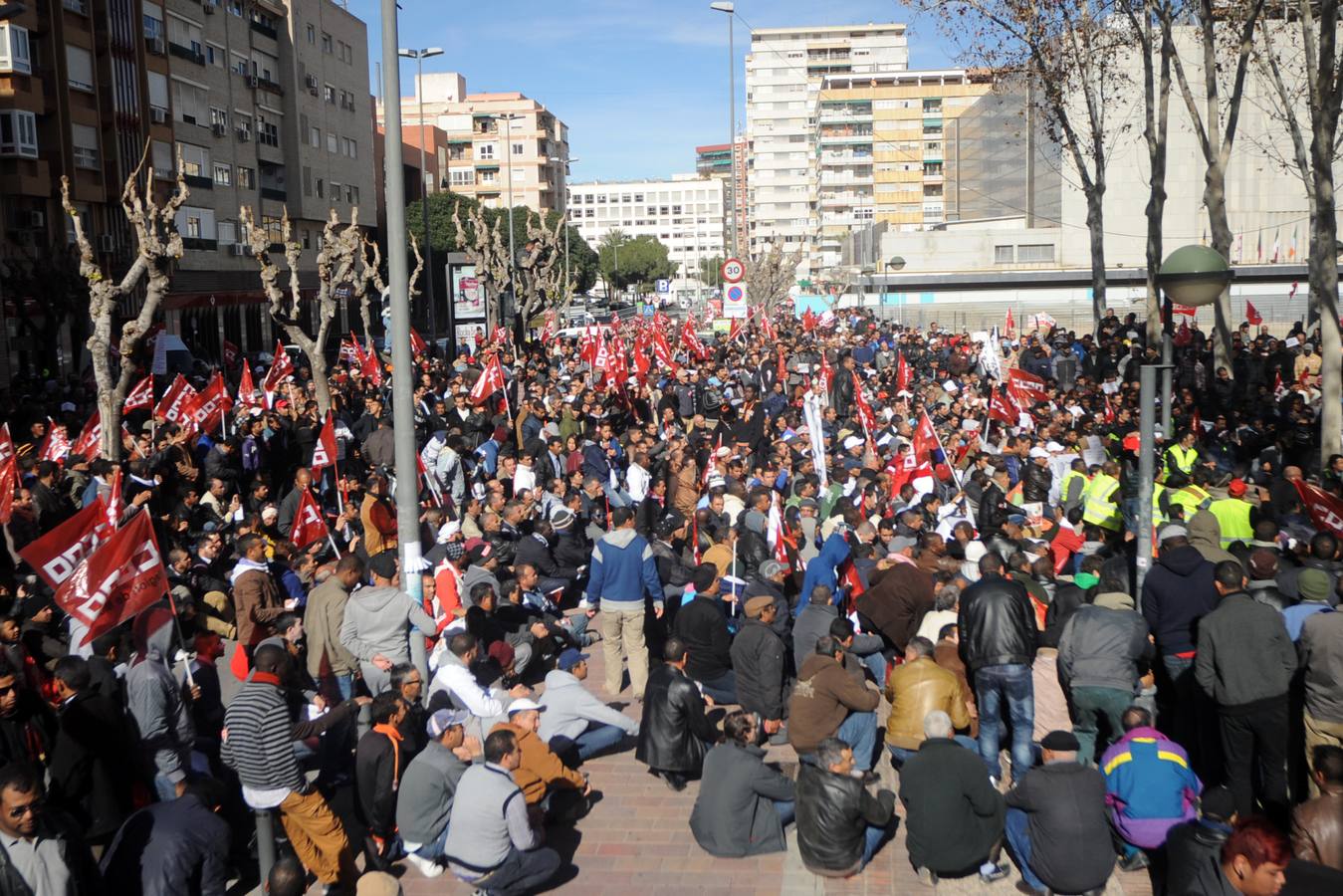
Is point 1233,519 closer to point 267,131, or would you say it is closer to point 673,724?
point 673,724

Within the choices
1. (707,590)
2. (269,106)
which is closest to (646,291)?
(269,106)

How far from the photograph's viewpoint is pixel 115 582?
28.0ft

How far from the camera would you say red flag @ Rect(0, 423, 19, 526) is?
476 inches

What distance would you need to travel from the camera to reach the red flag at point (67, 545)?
8.55 m

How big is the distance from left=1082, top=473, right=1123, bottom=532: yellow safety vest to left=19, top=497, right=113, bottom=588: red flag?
8791mm

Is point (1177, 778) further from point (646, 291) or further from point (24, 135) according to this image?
point (646, 291)

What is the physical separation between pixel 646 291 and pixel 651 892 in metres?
120

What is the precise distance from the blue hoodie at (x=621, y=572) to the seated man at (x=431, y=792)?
10.6 feet

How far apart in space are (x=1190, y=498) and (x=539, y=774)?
7.06 metres

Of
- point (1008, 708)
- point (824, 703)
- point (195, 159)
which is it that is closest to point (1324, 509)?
point (1008, 708)

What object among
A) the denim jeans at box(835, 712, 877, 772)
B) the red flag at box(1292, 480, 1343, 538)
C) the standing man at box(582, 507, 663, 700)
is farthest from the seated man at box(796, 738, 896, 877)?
A: the red flag at box(1292, 480, 1343, 538)

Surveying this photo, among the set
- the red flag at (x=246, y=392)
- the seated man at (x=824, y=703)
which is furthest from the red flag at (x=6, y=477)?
the seated man at (x=824, y=703)

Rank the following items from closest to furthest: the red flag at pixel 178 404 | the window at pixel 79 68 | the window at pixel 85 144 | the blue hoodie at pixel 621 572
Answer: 1. the blue hoodie at pixel 621 572
2. the red flag at pixel 178 404
3. the window at pixel 79 68
4. the window at pixel 85 144

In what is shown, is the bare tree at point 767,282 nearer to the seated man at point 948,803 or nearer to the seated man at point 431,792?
the seated man at point 431,792
